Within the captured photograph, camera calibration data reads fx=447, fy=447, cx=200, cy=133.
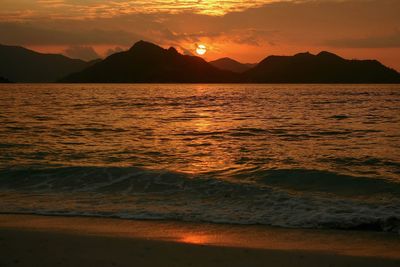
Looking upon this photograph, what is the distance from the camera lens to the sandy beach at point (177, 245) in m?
7.04

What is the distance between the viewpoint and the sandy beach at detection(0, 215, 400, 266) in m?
7.04

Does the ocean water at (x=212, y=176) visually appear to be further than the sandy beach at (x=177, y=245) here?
Yes

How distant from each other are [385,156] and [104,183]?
11.0 m

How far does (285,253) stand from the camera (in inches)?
294

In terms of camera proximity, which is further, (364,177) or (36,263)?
(364,177)

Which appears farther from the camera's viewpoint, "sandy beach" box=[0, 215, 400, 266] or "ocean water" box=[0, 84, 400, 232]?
"ocean water" box=[0, 84, 400, 232]

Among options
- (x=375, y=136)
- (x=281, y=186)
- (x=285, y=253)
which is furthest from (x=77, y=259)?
(x=375, y=136)

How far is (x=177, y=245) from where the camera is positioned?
786 centimetres

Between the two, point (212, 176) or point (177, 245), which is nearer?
point (177, 245)

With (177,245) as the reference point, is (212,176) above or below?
below

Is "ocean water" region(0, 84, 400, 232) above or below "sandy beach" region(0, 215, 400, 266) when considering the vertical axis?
below

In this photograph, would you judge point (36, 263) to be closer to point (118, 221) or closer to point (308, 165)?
point (118, 221)

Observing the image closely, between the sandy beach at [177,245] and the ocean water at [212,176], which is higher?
the sandy beach at [177,245]

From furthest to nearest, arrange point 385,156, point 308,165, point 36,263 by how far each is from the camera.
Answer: point 385,156 < point 308,165 < point 36,263
